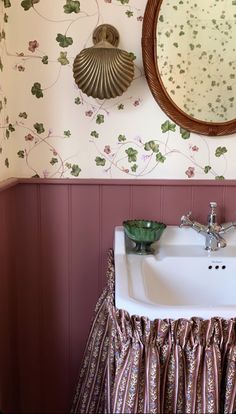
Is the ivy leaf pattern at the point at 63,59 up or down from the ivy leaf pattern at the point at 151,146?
up

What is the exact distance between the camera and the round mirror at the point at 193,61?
1541 mm

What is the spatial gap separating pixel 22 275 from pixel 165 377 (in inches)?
32.6

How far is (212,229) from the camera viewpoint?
1557mm

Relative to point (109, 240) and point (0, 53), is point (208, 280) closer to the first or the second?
point (109, 240)

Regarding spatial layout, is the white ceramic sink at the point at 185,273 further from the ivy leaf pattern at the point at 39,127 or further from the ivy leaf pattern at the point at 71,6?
the ivy leaf pattern at the point at 71,6

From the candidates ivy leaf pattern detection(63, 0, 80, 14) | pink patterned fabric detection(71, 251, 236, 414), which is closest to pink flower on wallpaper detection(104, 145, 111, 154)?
ivy leaf pattern detection(63, 0, 80, 14)

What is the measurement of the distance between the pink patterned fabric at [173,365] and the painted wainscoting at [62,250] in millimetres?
637

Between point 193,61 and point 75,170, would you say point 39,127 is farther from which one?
point 193,61

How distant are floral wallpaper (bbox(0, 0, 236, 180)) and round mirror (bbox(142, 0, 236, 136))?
41mm

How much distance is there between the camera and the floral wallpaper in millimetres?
1545

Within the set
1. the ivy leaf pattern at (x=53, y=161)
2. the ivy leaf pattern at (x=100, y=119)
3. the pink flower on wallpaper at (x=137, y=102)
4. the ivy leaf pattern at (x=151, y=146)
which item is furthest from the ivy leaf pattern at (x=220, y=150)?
the ivy leaf pattern at (x=53, y=161)

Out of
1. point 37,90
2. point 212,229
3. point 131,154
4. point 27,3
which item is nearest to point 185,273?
point 212,229

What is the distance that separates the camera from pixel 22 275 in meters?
1.73

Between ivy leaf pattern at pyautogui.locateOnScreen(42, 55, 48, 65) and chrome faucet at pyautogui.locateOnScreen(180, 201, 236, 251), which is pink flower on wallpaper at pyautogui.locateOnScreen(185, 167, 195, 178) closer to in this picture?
chrome faucet at pyautogui.locateOnScreen(180, 201, 236, 251)
